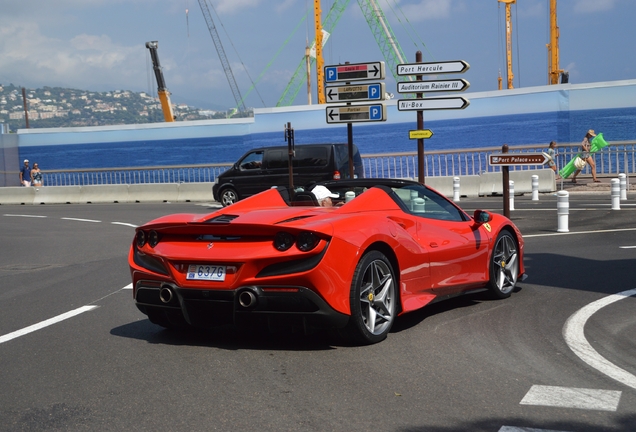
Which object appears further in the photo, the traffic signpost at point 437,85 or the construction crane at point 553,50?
the construction crane at point 553,50

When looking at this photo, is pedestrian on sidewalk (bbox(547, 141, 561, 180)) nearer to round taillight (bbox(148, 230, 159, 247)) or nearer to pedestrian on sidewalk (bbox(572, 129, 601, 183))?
pedestrian on sidewalk (bbox(572, 129, 601, 183))

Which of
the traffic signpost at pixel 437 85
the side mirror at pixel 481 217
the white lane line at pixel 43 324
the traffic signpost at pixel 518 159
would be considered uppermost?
the traffic signpost at pixel 437 85

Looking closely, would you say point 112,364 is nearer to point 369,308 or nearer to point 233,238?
point 233,238

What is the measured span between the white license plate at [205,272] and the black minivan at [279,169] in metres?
18.0

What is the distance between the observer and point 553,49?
89062 mm

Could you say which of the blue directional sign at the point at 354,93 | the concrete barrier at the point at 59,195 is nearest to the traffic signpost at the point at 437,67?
the blue directional sign at the point at 354,93

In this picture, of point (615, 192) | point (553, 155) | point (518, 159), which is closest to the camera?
point (518, 159)

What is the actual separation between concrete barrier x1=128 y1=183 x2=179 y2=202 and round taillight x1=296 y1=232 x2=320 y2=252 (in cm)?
2546

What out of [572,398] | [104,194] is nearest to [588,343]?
[572,398]

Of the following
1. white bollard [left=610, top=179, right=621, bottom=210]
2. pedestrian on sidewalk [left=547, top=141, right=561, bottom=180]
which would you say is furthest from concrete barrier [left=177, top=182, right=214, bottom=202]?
white bollard [left=610, top=179, right=621, bottom=210]

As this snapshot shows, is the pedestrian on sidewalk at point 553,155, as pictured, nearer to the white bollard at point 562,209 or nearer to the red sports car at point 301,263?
the white bollard at point 562,209

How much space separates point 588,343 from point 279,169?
1979cm

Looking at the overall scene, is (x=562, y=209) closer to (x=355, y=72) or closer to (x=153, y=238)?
(x=355, y=72)

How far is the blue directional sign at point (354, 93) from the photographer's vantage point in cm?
1703
